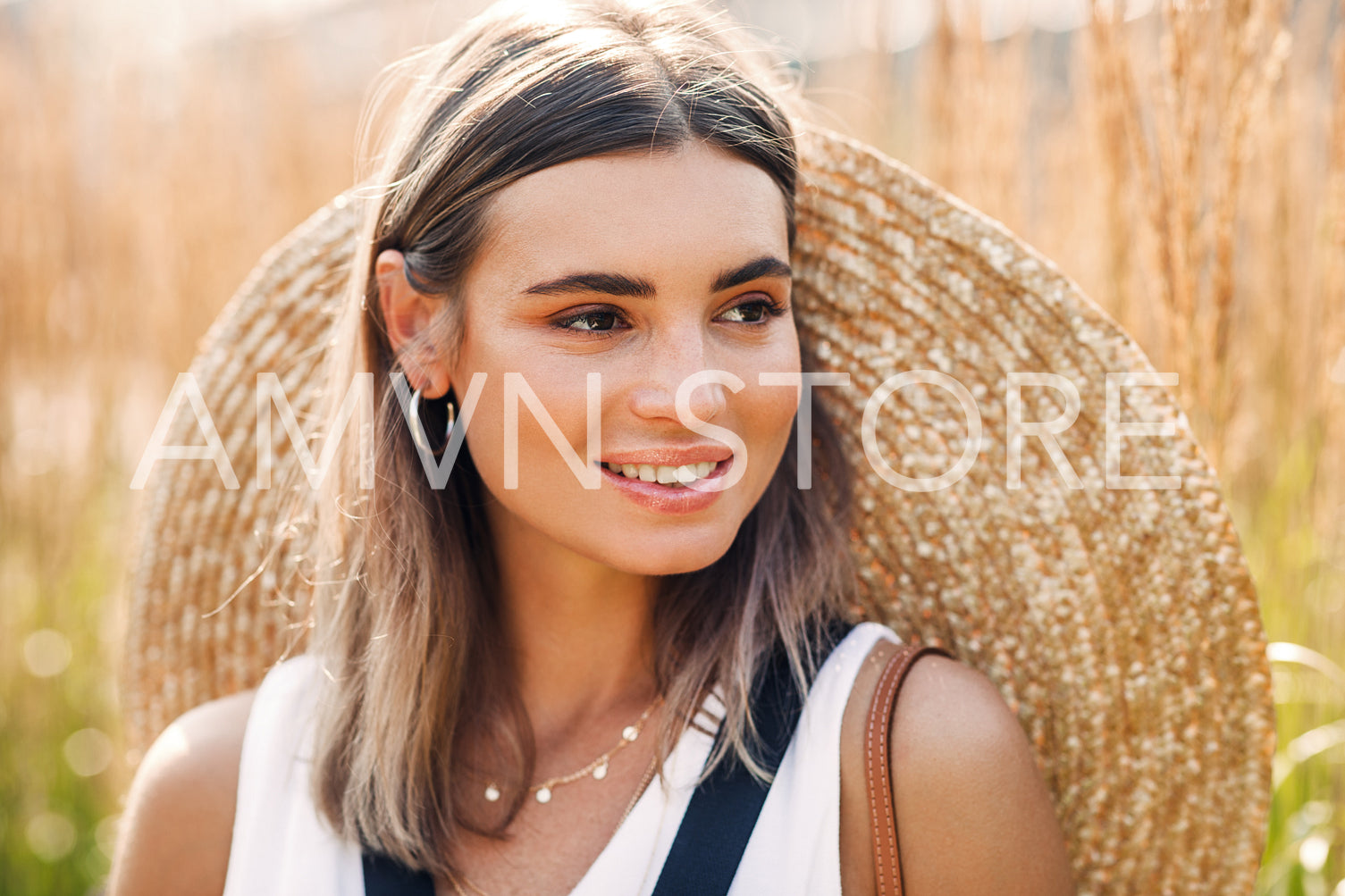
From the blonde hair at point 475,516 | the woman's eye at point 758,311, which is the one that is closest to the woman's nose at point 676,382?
the woman's eye at point 758,311

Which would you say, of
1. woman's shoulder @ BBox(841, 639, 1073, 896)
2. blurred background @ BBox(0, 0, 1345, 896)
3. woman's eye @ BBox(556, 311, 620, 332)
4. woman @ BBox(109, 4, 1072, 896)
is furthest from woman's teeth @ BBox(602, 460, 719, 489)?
blurred background @ BBox(0, 0, 1345, 896)

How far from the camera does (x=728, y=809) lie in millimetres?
1350

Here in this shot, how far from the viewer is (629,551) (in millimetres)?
1303

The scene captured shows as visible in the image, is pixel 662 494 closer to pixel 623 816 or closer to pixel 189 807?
pixel 623 816

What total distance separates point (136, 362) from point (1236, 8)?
306 cm

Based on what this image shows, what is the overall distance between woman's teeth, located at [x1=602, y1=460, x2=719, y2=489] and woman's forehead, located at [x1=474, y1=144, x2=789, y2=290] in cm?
24

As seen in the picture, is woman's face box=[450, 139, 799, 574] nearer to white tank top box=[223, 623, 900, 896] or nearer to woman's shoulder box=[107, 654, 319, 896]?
white tank top box=[223, 623, 900, 896]

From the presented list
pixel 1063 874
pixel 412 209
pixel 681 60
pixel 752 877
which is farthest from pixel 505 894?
pixel 681 60

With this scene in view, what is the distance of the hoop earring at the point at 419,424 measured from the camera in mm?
1512

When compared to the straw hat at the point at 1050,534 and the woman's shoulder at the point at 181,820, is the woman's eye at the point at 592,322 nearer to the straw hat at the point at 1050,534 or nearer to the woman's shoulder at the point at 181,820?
the straw hat at the point at 1050,534

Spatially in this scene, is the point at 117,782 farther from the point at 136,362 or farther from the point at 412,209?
the point at 412,209

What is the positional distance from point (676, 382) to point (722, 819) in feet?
1.89

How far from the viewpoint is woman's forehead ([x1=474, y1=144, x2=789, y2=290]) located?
124cm

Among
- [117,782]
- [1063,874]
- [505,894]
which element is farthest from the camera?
[117,782]
